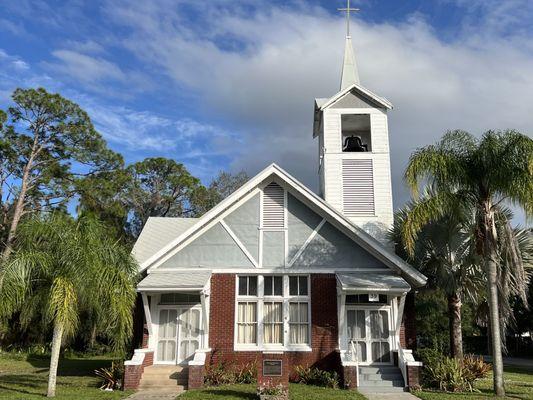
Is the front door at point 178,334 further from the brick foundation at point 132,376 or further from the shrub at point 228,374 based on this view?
the brick foundation at point 132,376

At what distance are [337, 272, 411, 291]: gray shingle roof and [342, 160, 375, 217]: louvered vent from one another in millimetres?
3810

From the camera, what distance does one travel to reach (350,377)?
1453cm

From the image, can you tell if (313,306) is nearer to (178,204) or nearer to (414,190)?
(414,190)

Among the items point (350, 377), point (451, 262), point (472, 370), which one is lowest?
point (350, 377)

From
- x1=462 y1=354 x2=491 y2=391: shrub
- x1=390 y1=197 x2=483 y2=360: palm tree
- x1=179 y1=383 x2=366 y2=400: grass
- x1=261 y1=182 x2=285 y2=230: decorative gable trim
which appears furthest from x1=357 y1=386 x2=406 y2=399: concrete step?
x1=261 y1=182 x2=285 y2=230: decorative gable trim

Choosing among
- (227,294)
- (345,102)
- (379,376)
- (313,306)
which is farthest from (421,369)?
(345,102)

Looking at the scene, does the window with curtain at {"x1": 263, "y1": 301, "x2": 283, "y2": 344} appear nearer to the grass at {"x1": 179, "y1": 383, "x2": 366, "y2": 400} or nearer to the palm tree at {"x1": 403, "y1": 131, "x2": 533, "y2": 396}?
the grass at {"x1": 179, "y1": 383, "x2": 366, "y2": 400}

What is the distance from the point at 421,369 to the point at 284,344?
4.30 metres

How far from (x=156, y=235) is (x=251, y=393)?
339 inches

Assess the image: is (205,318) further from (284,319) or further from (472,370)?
(472,370)

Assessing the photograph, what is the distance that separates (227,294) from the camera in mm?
16672

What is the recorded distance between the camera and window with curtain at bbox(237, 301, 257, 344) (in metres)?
16.5

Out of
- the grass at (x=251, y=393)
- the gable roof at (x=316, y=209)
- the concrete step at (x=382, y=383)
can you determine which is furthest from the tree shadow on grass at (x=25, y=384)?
the concrete step at (x=382, y=383)

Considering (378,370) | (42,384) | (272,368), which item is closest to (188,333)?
(42,384)
